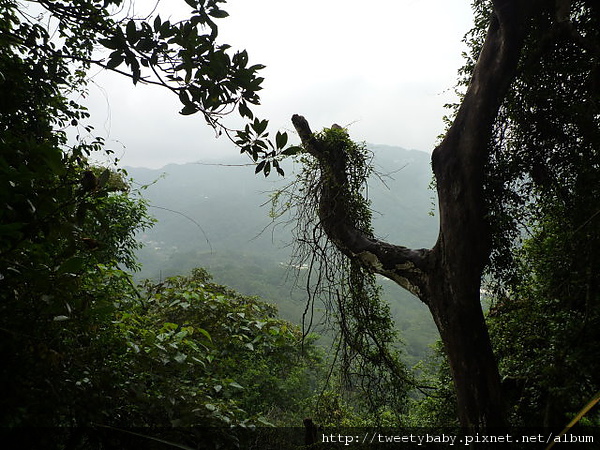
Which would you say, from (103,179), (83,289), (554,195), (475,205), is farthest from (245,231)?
(103,179)

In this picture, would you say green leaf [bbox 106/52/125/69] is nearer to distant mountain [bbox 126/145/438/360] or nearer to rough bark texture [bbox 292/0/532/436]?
rough bark texture [bbox 292/0/532/436]

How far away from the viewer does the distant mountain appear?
59906 millimetres

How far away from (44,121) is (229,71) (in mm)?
1441

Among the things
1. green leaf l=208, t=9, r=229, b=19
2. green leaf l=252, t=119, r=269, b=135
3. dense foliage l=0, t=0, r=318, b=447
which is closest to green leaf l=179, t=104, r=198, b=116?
dense foliage l=0, t=0, r=318, b=447

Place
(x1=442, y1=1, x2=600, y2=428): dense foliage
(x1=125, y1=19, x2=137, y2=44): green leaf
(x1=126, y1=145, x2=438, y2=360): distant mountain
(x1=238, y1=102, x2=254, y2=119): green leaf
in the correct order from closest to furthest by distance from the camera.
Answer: (x1=125, y1=19, x2=137, y2=44): green leaf → (x1=238, y1=102, x2=254, y2=119): green leaf → (x1=442, y1=1, x2=600, y2=428): dense foliage → (x1=126, y1=145, x2=438, y2=360): distant mountain

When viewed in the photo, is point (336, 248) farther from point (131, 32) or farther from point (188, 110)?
point (131, 32)

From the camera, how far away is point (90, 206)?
102 centimetres

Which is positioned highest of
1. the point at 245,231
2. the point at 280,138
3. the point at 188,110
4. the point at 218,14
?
the point at 245,231

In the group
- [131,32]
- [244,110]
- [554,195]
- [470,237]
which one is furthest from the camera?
[554,195]

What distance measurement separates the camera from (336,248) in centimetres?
346

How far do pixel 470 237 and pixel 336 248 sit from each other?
1.41 m

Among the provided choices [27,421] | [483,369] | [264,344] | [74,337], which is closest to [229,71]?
[74,337]

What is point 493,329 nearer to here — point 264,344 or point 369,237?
point 369,237

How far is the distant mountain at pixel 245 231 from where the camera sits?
59.9 metres
